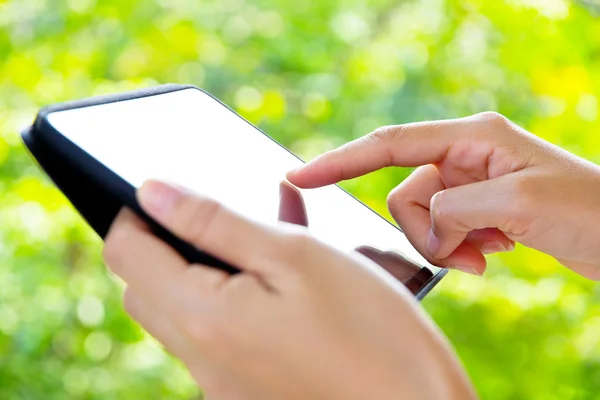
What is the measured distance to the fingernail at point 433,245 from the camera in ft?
2.32

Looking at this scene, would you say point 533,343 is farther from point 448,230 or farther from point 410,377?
point 410,377

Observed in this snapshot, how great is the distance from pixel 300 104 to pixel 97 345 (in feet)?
2.09

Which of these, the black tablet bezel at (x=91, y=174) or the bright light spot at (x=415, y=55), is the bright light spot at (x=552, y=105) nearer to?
the bright light spot at (x=415, y=55)

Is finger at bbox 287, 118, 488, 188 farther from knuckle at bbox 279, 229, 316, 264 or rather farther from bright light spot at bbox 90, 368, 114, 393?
bright light spot at bbox 90, 368, 114, 393

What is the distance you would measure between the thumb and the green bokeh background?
0.62 meters

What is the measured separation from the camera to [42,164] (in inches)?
18.0

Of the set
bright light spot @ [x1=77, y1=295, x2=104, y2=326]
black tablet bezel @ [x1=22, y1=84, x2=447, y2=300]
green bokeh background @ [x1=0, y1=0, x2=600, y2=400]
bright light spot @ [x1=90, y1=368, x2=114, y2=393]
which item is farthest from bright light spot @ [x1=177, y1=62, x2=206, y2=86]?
black tablet bezel @ [x1=22, y1=84, x2=447, y2=300]

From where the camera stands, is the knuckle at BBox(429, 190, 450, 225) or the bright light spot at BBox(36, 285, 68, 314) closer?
the knuckle at BBox(429, 190, 450, 225)

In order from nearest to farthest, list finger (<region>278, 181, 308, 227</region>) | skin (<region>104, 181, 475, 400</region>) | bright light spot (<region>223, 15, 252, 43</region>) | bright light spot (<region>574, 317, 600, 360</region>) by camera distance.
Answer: skin (<region>104, 181, 475, 400</region>) < finger (<region>278, 181, 308, 227</region>) < bright light spot (<region>574, 317, 600, 360</region>) < bright light spot (<region>223, 15, 252, 43</region>)

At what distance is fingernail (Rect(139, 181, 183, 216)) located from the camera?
1.30 feet

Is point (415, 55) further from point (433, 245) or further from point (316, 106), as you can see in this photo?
point (433, 245)

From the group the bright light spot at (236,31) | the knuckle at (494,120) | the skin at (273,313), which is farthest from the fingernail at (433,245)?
the bright light spot at (236,31)

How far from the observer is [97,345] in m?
1.27

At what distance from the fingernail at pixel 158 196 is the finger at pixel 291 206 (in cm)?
21
